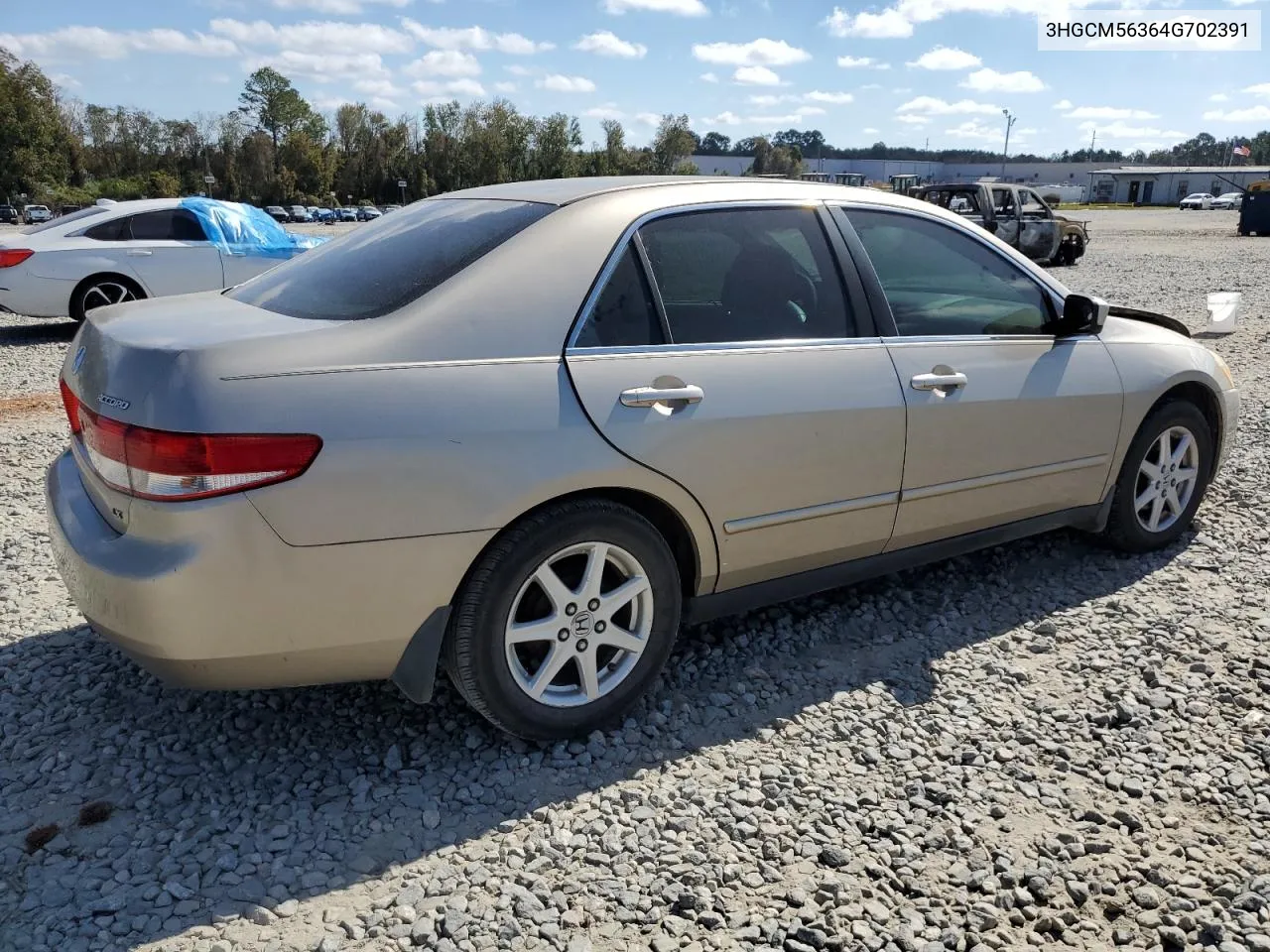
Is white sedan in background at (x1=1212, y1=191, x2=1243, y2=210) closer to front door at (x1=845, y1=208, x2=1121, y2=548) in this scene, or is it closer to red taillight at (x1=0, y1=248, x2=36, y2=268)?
red taillight at (x1=0, y1=248, x2=36, y2=268)

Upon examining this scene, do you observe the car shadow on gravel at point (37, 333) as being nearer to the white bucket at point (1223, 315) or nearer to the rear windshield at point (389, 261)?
the rear windshield at point (389, 261)

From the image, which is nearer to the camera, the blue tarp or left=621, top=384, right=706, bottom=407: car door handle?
left=621, top=384, right=706, bottom=407: car door handle

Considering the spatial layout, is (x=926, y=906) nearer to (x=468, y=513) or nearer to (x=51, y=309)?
(x=468, y=513)

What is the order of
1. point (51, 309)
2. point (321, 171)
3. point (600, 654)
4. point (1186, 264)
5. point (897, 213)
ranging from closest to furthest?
point (600, 654) < point (897, 213) < point (51, 309) < point (1186, 264) < point (321, 171)

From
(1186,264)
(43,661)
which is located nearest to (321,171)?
(1186,264)

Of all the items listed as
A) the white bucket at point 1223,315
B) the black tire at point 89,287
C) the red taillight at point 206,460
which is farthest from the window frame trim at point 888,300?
the black tire at point 89,287

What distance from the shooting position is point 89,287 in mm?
10383

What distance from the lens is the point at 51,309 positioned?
10328 millimetres

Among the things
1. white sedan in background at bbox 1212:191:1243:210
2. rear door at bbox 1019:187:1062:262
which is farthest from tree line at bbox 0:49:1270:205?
rear door at bbox 1019:187:1062:262

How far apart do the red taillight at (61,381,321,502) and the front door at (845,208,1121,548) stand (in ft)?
6.81

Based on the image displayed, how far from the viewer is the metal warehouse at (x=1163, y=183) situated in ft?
318

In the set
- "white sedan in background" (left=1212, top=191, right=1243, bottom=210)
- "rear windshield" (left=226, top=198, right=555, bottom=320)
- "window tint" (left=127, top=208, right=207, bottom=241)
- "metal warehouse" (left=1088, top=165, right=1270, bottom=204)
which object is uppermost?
"metal warehouse" (left=1088, top=165, right=1270, bottom=204)

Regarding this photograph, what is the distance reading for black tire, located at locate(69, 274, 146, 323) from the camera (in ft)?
33.9

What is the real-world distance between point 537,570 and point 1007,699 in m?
1.72
